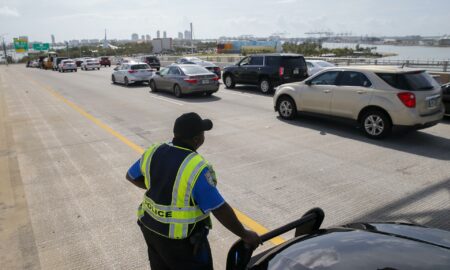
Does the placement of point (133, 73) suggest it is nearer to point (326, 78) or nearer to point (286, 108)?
point (286, 108)

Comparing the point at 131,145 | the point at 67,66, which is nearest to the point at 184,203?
the point at 131,145

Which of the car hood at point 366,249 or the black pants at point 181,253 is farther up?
the car hood at point 366,249

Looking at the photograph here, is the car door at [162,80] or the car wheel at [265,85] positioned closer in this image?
the car wheel at [265,85]

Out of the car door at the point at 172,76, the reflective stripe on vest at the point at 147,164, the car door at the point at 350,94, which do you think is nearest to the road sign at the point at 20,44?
the car door at the point at 172,76

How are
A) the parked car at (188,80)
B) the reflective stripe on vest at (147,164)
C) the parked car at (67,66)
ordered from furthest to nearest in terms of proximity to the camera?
the parked car at (67,66) → the parked car at (188,80) → the reflective stripe on vest at (147,164)

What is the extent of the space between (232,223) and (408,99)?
22.7ft

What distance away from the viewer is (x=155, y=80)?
58.7ft

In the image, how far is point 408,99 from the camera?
26.0 feet

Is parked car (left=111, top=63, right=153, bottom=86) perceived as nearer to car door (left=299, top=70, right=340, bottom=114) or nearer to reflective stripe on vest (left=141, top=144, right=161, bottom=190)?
car door (left=299, top=70, right=340, bottom=114)

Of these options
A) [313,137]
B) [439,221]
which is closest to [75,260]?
[439,221]

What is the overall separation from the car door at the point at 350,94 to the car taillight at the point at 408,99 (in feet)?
2.34

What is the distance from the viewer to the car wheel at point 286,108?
415 inches

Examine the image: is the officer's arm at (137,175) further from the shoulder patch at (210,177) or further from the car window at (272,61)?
the car window at (272,61)

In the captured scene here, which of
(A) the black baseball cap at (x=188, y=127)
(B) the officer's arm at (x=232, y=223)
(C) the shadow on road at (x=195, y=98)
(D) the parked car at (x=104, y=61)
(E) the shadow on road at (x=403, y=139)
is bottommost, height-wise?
(E) the shadow on road at (x=403, y=139)
